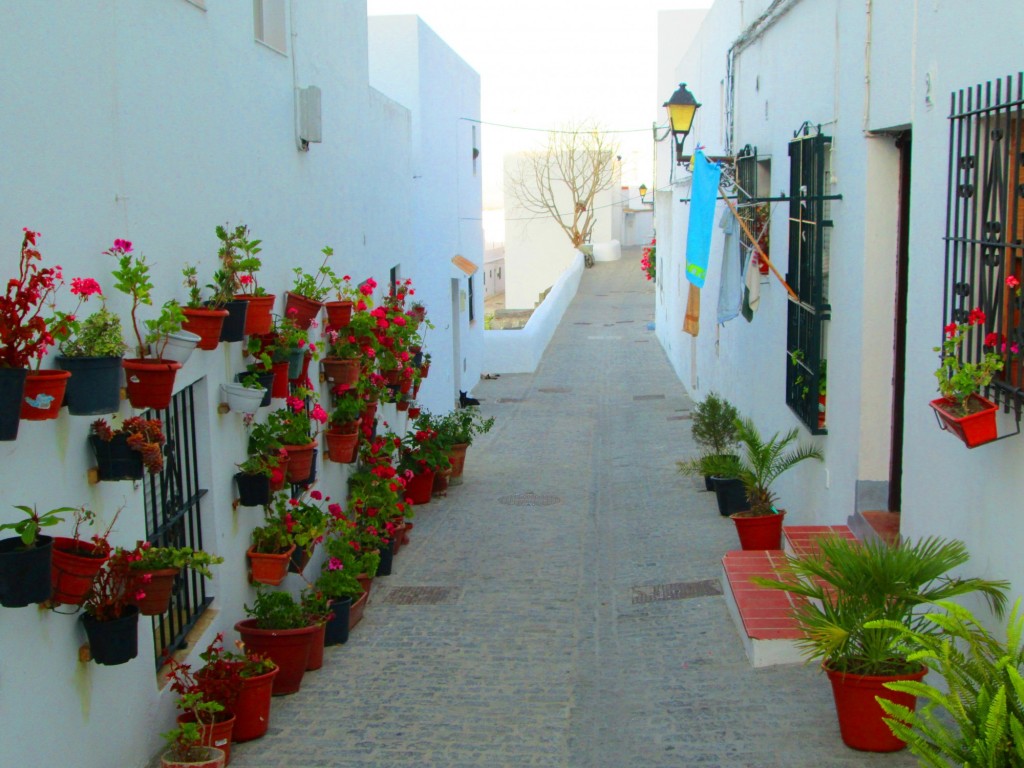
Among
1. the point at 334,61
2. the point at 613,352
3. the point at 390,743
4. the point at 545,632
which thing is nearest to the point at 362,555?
the point at 545,632

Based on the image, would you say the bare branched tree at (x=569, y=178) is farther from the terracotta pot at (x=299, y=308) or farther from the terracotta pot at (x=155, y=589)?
the terracotta pot at (x=155, y=589)

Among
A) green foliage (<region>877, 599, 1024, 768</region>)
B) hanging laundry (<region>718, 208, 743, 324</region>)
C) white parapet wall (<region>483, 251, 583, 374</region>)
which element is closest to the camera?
green foliage (<region>877, 599, 1024, 768</region>)

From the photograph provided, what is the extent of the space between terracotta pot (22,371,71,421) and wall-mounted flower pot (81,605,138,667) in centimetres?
109

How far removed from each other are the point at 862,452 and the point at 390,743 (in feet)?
12.7

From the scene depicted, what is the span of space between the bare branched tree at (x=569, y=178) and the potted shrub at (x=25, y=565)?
157 ft

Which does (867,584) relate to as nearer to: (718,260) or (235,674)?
(235,674)

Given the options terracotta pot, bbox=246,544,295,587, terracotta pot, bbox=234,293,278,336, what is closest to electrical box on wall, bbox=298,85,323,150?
terracotta pot, bbox=234,293,278,336

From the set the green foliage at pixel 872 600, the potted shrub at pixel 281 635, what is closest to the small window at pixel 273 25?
the potted shrub at pixel 281 635

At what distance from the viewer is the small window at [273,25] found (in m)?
8.73

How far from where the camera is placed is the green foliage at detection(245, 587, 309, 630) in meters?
7.42

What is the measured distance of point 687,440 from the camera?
17453 mm

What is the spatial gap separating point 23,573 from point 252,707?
8.72 feet

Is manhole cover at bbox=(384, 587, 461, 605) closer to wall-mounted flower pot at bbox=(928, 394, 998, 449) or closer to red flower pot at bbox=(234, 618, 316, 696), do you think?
red flower pot at bbox=(234, 618, 316, 696)

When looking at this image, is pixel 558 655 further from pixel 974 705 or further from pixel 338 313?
pixel 974 705
